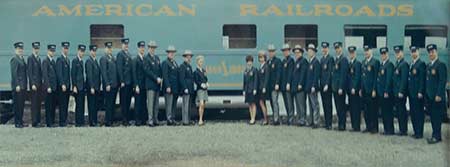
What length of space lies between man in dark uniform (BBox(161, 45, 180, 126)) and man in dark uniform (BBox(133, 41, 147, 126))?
0.21 m

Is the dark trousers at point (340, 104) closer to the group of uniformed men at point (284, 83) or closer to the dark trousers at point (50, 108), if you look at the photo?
the group of uniformed men at point (284, 83)

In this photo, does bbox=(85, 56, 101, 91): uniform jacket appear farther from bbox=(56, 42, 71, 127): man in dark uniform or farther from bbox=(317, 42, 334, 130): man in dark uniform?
bbox=(317, 42, 334, 130): man in dark uniform

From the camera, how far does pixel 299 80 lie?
23.9 feet

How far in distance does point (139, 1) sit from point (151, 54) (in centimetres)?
Answer: 58

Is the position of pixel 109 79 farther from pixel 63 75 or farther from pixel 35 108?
pixel 35 108

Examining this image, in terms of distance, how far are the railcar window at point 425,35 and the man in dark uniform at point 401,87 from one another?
0.51ft

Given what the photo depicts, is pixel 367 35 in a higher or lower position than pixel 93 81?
higher

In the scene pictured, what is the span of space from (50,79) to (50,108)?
31cm

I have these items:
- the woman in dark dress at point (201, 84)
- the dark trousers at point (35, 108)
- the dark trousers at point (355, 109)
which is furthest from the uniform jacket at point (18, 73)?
the dark trousers at point (355, 109)

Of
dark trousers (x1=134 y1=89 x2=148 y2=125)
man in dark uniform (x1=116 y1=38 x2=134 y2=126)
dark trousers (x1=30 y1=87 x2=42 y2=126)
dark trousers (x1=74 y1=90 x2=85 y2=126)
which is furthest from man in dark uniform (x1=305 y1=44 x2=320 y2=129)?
dark trousers (x1=30 y1=87 x2=42 y2=126)

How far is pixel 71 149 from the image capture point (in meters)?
5.68

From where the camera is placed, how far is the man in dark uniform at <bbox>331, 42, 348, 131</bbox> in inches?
270

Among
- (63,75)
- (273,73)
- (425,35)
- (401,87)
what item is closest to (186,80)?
(273,73)

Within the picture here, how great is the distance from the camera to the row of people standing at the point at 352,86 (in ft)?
20.3
